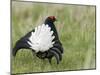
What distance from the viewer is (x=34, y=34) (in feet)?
8.13

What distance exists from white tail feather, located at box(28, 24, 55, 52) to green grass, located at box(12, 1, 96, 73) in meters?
0.07

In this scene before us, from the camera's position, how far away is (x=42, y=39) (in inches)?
98.7

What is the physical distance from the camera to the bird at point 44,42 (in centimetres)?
245

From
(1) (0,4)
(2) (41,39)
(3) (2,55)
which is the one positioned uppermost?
(1) (0,4)

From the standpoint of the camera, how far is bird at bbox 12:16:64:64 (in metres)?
2.45

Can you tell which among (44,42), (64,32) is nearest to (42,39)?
(44,42)

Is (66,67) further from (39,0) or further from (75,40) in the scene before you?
(39,0)

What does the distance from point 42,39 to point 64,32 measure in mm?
287

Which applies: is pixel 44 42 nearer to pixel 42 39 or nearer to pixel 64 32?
pixel 42 39

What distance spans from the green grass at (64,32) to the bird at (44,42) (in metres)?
0.04

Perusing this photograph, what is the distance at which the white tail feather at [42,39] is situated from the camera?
2477 mm

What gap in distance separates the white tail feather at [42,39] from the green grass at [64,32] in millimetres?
71

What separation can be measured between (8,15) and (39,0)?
1.29ft

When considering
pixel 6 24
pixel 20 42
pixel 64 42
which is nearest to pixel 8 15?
pixel 6 24
